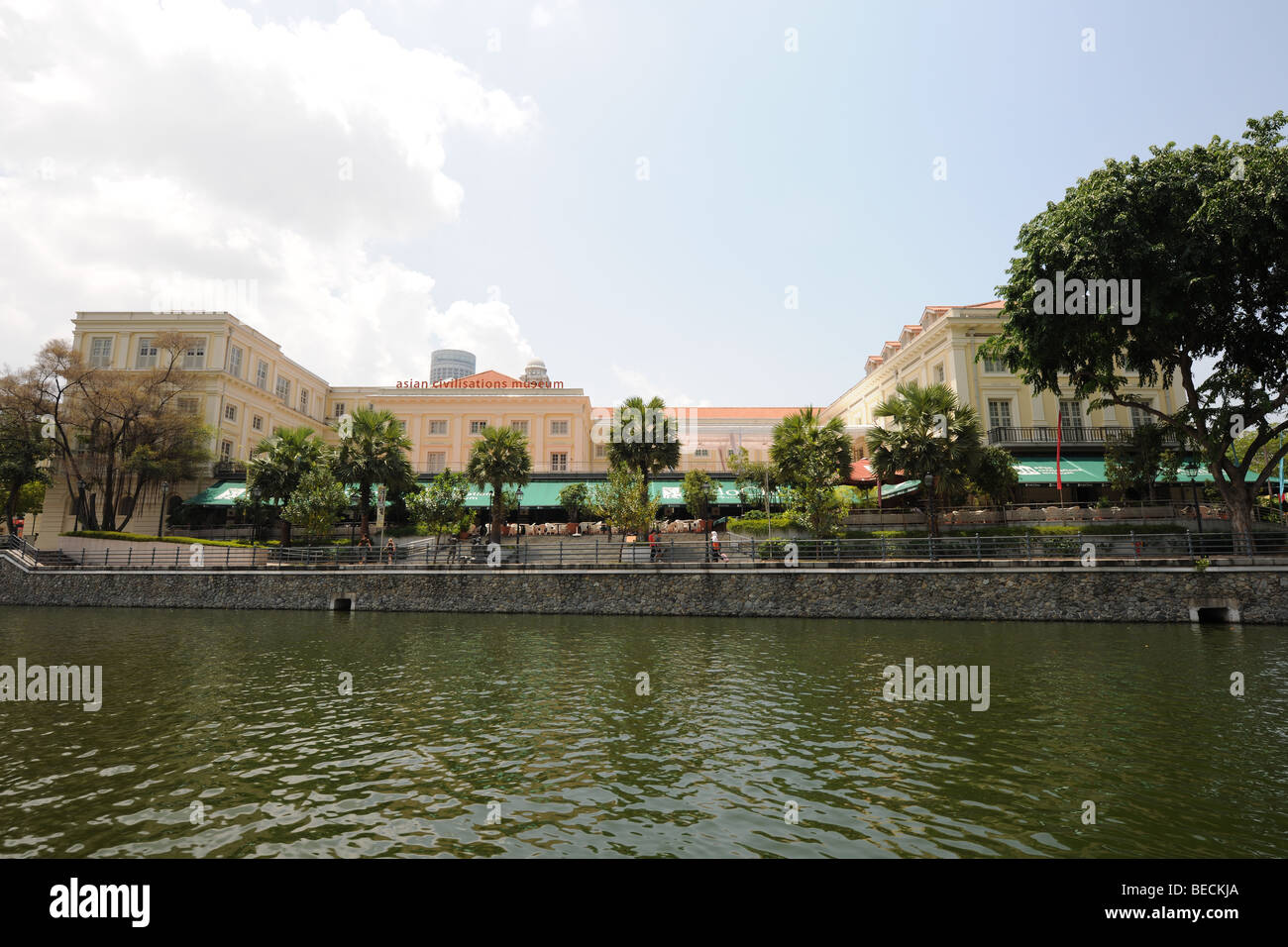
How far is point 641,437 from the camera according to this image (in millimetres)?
32406

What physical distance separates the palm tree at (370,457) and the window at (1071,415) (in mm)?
38156

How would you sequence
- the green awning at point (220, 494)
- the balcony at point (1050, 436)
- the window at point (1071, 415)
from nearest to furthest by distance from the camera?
the balcony at point (1050, 436) → the window at point (1071, 415) → the green awning at point (220, 494)

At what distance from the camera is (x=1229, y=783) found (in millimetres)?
6832

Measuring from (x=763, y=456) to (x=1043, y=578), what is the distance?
32.5m

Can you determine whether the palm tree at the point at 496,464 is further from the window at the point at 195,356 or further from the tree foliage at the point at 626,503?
the window at the point at 195,356

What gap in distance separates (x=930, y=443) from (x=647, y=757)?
919 inches

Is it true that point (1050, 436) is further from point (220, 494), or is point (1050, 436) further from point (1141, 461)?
point (220, 494)

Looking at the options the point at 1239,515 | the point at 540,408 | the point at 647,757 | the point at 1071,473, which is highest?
the point at 540,408

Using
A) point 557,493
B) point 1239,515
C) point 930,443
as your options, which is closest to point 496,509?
point 557,493

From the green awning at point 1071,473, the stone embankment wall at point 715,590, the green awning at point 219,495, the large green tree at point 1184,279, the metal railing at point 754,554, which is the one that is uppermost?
the large green tree at point 1184,279

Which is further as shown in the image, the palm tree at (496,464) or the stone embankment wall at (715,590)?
the palm tree at (496,464)

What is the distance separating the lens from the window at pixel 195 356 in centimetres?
4181

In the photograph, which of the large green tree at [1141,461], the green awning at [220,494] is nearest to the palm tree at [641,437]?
the large green tree at [1141,461]
